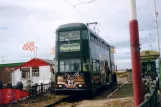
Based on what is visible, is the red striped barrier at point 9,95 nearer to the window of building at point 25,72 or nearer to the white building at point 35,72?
the white building at point 35,72

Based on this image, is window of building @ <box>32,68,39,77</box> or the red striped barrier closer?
the red striped barrier

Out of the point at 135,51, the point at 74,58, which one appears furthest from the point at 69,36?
the point at 135,51

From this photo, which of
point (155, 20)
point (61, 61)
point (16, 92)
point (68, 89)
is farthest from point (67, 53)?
point (155, 20)

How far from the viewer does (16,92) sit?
57.1 ft

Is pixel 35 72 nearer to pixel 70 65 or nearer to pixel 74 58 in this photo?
pixel 70 65

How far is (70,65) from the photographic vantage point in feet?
59.6

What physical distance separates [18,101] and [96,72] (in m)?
6.14

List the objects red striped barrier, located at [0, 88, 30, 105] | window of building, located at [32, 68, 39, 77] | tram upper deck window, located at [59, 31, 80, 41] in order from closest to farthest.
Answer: red striped barrier, located at [0, 88, 30, 105]
tram upper deck window, located at [59, 31, 80, 41]
window of building, located at [32, 68, 39, 77]

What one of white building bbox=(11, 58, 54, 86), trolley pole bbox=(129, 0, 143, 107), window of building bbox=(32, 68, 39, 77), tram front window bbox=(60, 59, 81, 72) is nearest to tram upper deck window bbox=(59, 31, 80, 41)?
tram front window bbox=(60, 59, 81, 72)

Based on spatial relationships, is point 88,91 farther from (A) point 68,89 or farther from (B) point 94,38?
(B) point 94,38

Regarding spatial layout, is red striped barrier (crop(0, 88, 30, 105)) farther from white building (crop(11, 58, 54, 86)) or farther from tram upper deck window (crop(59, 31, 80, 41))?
white building (crop(11, 58, 54, 86))

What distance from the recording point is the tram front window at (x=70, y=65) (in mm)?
17969

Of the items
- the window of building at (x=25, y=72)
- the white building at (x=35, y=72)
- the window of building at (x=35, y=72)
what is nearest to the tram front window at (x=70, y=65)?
the white building at (x=35, y=72)

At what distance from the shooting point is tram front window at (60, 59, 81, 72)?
1797cm
